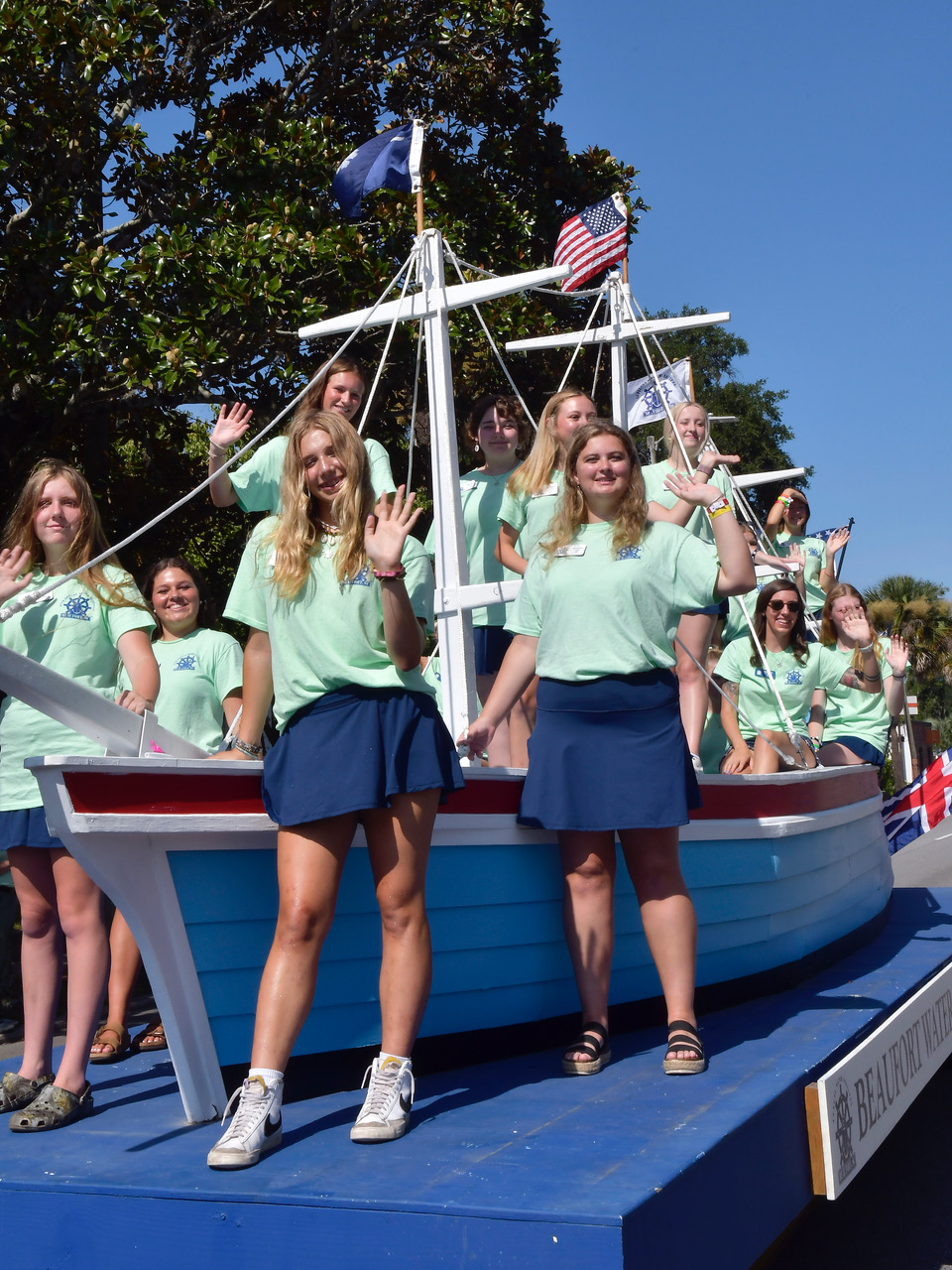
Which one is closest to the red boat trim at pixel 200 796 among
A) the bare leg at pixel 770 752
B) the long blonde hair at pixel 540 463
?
the long blonde hair at pixel 540 463

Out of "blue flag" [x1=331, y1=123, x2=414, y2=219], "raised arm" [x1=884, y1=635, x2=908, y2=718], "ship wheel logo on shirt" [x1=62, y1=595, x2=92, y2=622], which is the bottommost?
"raised arm" [x1=884, y1=635, x2=908, y2=718]

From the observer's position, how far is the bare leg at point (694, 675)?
5246mm

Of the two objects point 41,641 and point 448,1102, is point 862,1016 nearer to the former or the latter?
point 448,1102

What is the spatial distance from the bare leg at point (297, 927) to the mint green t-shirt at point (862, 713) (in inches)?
167

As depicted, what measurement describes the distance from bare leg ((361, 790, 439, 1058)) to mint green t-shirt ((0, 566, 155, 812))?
90cm

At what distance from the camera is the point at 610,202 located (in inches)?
289

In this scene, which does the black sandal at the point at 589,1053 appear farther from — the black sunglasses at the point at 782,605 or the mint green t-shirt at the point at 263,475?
the black sunglasses at the point at 782,605

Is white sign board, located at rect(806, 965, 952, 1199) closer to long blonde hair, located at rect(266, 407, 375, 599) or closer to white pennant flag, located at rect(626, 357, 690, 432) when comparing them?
long blonde hair, located at rect(266, 407, 375, 599)

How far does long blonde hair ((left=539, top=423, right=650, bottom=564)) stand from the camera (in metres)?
3.45

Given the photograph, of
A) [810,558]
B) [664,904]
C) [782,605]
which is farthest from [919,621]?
[664,904]

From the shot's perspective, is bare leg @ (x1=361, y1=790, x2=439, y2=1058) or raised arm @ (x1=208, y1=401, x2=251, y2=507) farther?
raised arm @ (x1=208, y1=401, x2=251, y2=507)

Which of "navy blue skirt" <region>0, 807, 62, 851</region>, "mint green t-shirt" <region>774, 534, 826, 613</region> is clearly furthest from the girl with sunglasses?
"navy blue skirt" <region>0, 807, 62, 851</region>

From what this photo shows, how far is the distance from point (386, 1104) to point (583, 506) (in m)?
1.76

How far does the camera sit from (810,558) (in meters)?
9.20
